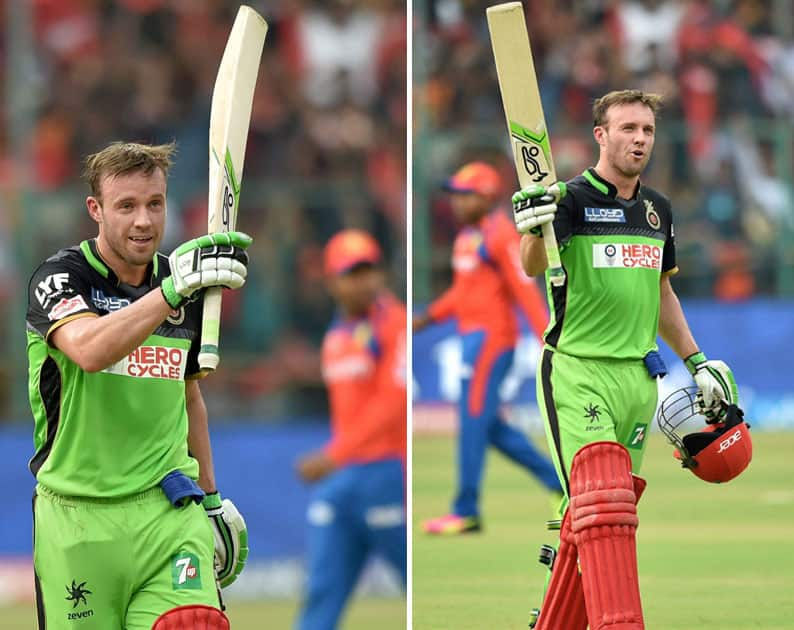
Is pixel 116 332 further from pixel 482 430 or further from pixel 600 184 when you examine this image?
pixel 482 430

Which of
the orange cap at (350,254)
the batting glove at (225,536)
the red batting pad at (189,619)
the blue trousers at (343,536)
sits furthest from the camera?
the orange cap at (350,254)

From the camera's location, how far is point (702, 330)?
14766 millimetres

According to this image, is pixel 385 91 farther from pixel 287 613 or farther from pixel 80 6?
pixel 287 613

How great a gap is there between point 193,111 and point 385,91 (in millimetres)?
1975

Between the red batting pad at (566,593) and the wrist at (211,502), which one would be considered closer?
the wrist at (211,502)

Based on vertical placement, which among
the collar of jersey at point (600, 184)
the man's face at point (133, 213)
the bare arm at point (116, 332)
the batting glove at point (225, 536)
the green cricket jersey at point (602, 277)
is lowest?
the batting glove at point (225, 536)

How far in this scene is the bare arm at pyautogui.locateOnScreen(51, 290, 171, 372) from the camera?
414 cm

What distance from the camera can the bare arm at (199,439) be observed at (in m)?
4.94

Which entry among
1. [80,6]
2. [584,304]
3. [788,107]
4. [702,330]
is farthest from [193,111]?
[584,304]

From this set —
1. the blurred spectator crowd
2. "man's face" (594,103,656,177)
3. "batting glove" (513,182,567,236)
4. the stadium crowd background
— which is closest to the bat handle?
"batting glove" (513,182,567,236)

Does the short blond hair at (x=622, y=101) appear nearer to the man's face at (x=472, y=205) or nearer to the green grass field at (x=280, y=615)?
the man's face at (x=472, y=205)

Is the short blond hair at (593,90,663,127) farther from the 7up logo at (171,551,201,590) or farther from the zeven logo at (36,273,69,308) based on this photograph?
the 7up logo at (171,551,201,590)

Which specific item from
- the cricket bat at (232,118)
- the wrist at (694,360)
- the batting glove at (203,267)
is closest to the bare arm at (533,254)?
the wrist at (694,360)

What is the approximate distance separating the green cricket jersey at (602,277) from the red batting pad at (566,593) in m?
0.67
